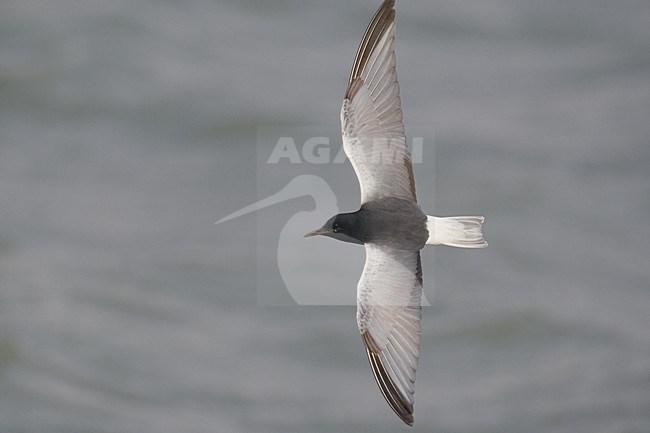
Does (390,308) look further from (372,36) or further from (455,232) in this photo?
(372,36)

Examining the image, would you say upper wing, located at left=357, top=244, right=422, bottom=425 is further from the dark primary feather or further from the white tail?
the dark primary feather

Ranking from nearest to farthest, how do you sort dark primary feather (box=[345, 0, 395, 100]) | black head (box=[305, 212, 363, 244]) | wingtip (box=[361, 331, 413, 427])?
dark primary feather (box=[345, 0, 395, 100]) → wingtip (box=[361, 331, 413, 427]) → black head (box=[305, 212, 363, 244])

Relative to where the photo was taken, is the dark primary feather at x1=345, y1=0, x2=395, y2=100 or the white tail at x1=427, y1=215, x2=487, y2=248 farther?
the white tail at x1=427, y1=215, x2=487, y2=248

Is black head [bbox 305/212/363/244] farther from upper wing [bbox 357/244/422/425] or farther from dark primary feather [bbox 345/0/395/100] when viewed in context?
dark primary feather [bbox 345/0/395/100]

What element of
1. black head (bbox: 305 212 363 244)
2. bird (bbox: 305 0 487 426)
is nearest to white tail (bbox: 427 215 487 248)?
bird (bbox: 305 0 487 426)

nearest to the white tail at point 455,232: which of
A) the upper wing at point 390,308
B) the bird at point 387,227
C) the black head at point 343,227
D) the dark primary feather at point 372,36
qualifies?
the bird at point 387,227

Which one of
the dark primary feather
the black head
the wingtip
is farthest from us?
the black head

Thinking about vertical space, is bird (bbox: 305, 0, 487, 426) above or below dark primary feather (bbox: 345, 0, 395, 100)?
below

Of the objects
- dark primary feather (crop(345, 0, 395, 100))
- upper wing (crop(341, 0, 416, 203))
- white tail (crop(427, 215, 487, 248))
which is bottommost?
white tail (crop(427, 215, 487, 248))

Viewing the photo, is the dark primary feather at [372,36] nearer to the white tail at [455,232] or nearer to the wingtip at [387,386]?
the white tail at [455,232]

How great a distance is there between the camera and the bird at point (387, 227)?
16.5 ft

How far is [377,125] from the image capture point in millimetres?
5082

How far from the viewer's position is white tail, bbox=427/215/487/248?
5027 mm

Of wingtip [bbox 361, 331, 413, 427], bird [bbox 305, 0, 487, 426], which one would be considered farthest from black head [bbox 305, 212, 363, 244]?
wingtip [bbox 361, 331, 413, 427]
